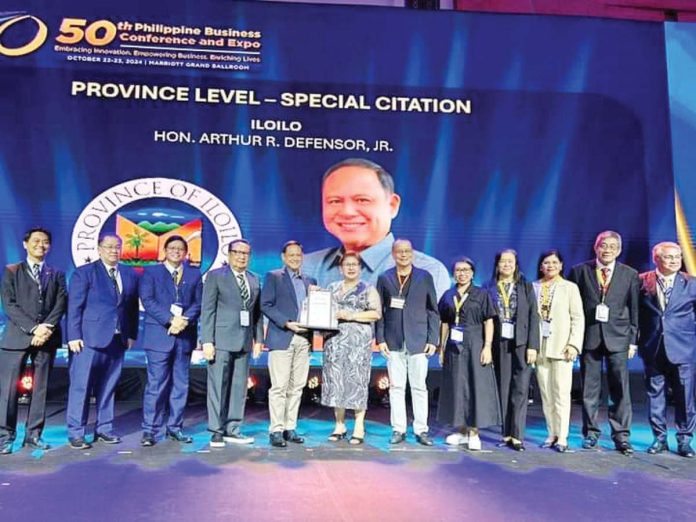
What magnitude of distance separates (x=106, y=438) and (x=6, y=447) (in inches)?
22.2

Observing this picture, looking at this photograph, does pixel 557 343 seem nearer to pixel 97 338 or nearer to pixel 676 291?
pixel 676 291

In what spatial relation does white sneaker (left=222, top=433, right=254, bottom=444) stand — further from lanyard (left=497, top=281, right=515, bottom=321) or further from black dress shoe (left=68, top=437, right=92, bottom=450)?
lanyard (left=497, top=281, right=515, bottom=321)

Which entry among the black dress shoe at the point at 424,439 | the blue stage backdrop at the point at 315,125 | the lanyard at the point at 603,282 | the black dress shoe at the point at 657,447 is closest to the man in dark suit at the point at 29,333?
the blue stage backdrop at the point at 315,125

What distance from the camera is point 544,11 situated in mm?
6645

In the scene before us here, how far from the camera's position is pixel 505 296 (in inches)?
159

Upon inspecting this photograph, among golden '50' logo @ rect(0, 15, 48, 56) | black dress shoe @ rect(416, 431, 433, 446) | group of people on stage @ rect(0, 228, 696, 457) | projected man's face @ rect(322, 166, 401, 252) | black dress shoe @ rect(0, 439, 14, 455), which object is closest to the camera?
black dress shoe @ rect(0, 439, 14, 455)

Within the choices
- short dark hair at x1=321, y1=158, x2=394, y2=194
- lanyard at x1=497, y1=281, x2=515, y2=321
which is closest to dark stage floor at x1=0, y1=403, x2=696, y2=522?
lanyard at x1=497, y1=281, x2=515, y2=321

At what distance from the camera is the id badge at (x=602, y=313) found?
159 inches

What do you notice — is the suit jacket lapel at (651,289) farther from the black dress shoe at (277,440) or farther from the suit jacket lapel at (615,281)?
the black dress shoe at (277,440)

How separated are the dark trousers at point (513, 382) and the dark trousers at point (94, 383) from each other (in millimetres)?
2503

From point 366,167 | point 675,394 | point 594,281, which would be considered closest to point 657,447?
point 675,394

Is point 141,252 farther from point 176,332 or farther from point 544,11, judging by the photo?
point 544,11

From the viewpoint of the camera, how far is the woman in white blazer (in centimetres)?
400

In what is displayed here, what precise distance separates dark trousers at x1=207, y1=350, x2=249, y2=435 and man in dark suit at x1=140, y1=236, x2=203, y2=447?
224 millimetres
